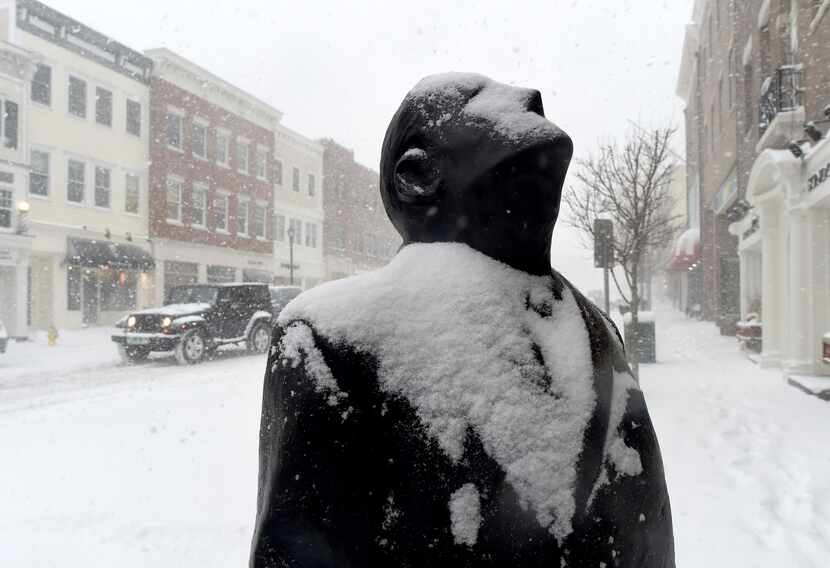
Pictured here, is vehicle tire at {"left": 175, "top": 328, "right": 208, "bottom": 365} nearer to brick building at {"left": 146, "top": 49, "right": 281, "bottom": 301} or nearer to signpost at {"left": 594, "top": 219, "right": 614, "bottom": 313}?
signpost at {"left": 594, "top": 219, "right": 614, "bottom": 313}

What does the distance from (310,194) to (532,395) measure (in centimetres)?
3878

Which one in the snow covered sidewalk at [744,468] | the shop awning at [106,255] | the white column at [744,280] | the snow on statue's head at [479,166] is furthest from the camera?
the shop awning at [106,255]

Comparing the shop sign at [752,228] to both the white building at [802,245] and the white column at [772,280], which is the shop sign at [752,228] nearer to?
the white column at [772,280]

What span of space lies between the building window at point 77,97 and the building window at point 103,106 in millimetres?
576

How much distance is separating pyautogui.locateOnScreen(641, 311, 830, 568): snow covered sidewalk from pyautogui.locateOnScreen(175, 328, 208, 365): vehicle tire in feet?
30.7

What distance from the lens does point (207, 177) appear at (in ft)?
99.3

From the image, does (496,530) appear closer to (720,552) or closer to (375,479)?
(375,479)

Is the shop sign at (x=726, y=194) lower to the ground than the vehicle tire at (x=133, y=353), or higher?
higher

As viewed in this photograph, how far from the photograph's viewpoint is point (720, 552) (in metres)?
4.12

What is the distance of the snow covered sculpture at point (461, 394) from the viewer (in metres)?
1.12

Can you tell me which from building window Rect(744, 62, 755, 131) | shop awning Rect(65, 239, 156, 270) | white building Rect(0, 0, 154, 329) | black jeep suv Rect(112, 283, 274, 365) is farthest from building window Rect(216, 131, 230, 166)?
building window Rect(744, 62, 755, 131)

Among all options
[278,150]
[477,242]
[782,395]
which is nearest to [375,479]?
[477,242]

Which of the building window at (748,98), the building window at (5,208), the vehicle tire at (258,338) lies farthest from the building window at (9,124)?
the building window at (748,98)

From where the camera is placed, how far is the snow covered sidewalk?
4.22 m
